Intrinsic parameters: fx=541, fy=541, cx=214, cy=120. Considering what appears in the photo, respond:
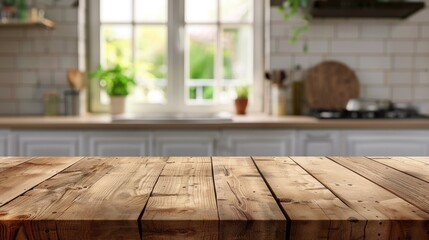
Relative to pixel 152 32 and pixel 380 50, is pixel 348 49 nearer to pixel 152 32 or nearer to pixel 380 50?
pixel 380 50

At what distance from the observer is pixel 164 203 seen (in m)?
0.97

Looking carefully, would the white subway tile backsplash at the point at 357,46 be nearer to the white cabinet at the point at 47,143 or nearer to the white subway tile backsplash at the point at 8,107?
the white cabinet at the point at 47,143

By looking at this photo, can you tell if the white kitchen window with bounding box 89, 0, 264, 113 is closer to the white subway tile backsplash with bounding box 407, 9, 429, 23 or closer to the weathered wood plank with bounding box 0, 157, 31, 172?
the white subway tile backsplash with bounding box 407, 9, 429, 23

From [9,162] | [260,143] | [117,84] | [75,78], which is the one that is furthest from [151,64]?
[9,162]

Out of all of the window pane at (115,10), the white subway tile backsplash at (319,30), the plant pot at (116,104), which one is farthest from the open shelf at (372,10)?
the plant pot at (116,104)

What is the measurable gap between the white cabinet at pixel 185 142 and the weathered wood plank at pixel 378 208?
1.74m

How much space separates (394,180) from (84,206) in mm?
Answer: 708

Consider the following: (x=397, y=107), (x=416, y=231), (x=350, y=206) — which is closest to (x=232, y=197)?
(x=350, y=206)

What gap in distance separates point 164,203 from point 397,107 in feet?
9.11

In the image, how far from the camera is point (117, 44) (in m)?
3.78

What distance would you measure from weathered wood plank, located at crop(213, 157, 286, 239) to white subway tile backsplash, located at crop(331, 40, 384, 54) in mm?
2503

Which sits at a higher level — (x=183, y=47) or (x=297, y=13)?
(x=297, y=13)

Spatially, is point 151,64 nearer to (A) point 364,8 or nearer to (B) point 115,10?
(B) point 115,10

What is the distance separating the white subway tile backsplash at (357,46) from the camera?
3.66 meters
